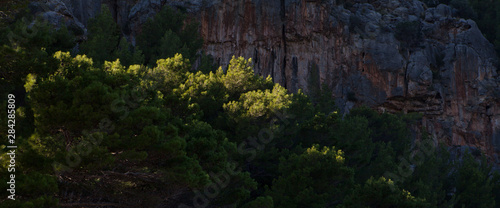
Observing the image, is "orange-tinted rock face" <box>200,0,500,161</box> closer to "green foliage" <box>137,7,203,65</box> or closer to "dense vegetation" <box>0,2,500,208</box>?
"green foliage" <box>137,7,203,65</box>

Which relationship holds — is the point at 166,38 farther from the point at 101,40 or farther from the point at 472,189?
the point at 472,189

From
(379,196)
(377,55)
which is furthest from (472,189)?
(377,55)

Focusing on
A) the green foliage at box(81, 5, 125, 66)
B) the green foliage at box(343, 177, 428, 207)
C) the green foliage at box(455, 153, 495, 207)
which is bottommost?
the green foliage at box(455, 153, 495, 207)

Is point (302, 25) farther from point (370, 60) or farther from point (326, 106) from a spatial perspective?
point (326, 106)

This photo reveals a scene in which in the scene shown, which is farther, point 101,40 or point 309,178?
point 101,40

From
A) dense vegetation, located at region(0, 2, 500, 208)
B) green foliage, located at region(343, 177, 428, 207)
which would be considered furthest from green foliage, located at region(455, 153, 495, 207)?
green foliage, located at region(343, 177, 428, 207)

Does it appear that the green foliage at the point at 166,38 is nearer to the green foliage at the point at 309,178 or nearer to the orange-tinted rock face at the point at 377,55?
the orange-tinted rock face at the point at 377,55

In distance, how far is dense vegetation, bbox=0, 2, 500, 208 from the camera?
32.8ft

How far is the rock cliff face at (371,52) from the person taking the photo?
3609 cm

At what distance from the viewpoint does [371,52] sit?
39938 millimetres

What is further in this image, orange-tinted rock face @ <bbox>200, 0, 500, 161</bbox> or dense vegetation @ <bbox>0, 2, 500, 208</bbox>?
orange-tinted rock face @ <bbox>200, 0, 500, 161</bbox>

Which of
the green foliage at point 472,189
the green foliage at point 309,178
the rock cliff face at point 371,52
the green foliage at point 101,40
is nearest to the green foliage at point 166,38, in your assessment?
the green foliage at point 101,40

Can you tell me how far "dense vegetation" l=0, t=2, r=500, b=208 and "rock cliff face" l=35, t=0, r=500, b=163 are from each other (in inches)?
568

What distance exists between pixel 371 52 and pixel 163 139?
103ft
